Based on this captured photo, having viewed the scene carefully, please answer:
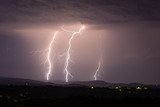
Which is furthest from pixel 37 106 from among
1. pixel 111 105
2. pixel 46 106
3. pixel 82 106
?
pixel 111 105

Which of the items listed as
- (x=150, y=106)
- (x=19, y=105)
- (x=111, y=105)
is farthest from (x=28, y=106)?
(x=150, y=106)

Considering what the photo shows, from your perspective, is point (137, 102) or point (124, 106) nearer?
point (124, 106)

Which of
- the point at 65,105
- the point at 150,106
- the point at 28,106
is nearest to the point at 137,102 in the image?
the point at 150,106

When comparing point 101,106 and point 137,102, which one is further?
point 137,102

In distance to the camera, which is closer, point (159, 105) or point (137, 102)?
point (159, 105)

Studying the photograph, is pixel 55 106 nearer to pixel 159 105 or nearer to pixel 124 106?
pixel 124 106

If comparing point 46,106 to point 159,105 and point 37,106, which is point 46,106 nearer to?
point 37,106

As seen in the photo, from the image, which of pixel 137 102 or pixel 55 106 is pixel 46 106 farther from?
pixel 137 102
